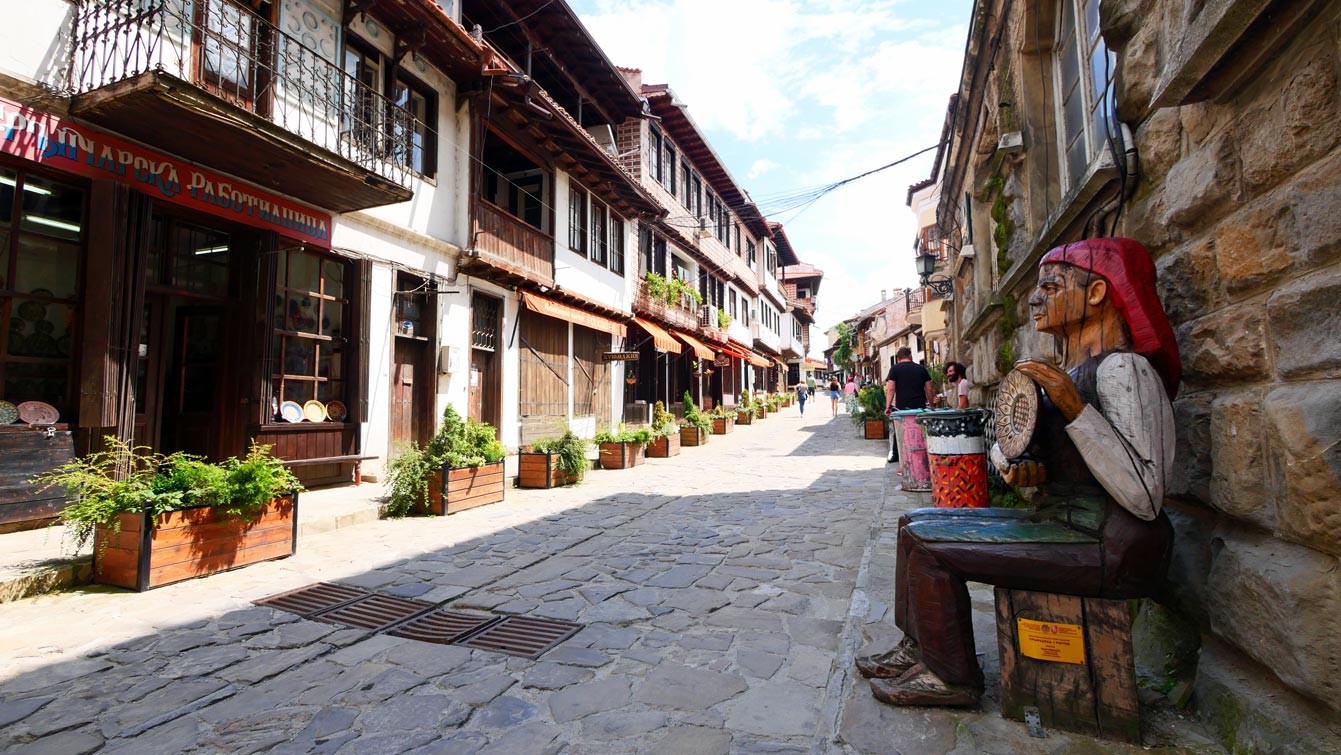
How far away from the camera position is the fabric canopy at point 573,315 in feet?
39.1

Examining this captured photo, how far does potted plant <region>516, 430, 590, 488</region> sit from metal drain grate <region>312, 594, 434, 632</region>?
15.9 ft

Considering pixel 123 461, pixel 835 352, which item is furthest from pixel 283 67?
pixel 835 352

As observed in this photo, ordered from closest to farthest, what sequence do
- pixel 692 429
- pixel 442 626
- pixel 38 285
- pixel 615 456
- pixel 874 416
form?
pixel 442 626, pixel 38 285, pixel 615 456, pixel 692 429, pixel 874 416

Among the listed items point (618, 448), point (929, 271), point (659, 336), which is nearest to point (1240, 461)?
point (618, 448)

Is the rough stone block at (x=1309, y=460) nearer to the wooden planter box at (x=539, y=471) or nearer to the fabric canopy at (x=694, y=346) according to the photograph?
the wooden planter box at (x=539, y=471)

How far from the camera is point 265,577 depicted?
180 inches

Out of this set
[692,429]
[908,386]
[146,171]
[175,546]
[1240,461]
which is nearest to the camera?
[1240,461]

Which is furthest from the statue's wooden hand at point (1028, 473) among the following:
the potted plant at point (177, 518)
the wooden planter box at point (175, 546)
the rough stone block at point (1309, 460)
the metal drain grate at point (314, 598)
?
the wooden planter box at point (175, 546)

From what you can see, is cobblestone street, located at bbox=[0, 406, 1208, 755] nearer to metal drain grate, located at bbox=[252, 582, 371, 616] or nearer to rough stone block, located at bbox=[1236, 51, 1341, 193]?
metal drain grate, located at bbox=[252, 582, 371, 616]

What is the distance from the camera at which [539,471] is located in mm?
9023

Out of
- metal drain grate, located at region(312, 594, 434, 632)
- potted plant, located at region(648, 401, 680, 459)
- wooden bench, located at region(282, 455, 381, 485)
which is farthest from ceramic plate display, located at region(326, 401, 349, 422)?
potted plant, located at region(648, 401, 680, 459)

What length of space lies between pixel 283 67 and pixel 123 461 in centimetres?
477

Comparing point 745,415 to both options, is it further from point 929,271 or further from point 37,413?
point 37,413

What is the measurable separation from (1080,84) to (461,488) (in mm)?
6757
